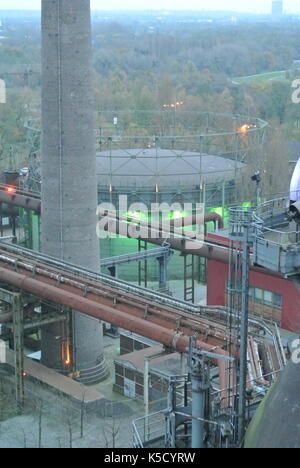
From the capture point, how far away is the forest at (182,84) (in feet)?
262

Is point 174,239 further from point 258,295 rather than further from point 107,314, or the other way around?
point 107,314

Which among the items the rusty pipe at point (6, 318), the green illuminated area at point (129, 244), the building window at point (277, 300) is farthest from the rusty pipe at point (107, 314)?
the green illuminated area at point (129, 244)

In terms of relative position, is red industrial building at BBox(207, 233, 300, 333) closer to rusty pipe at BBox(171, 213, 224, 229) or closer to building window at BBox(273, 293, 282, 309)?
building window at BBox(273, 293, 282, 309)

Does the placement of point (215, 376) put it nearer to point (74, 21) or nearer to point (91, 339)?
point (91, 339)

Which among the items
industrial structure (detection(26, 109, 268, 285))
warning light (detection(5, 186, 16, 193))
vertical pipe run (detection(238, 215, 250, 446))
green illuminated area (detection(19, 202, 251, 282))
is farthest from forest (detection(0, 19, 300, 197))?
vertical pipe run (detection(238, 215, 250, 446))

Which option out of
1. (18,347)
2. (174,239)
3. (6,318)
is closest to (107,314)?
(18,347)
